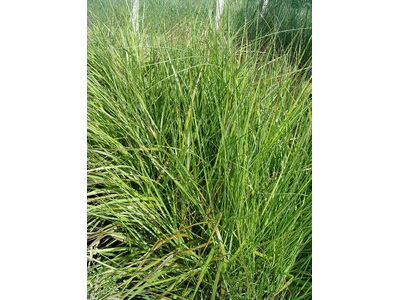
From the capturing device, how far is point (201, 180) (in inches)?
29.4

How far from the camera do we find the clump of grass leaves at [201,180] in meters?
0.68

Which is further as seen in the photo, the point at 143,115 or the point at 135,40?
the point at 135,40

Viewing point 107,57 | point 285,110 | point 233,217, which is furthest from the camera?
point 107,57

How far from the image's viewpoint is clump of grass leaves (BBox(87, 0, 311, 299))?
2.23ft

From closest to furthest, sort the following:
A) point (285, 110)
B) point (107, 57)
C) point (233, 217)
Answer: point (233, 217), point (285, 110), point (107, 57)

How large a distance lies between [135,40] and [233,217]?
0.70 meters
